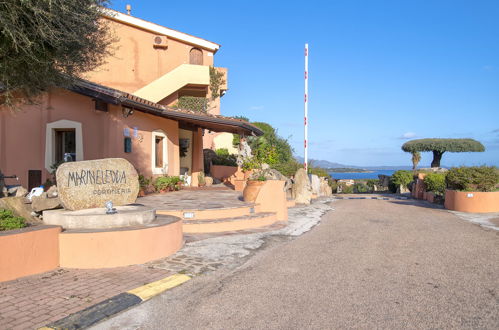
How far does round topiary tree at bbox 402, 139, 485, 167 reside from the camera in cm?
4431

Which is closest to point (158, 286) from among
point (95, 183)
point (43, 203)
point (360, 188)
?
point (95, 183)

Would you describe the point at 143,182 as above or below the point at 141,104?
below

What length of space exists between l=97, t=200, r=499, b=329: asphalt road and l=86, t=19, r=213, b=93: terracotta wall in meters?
19.7

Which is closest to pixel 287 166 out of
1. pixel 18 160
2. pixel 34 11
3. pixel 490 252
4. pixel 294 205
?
pixel 294 205

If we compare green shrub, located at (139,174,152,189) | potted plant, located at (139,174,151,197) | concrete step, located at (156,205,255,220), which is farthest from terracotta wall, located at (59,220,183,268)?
green shrub, located at (139,174,152,189)

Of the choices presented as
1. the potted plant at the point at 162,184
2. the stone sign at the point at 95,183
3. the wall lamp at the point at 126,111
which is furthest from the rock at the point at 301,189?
the stone sign at the point at 95,183

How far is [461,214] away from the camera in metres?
13.7

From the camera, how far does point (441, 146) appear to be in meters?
44.4

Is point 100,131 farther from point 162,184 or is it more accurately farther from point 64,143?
point 162,184

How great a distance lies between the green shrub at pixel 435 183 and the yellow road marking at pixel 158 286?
58.1ft

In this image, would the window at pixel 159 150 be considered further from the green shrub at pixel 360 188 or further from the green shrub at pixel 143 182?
the green shrub at pixel 360 188

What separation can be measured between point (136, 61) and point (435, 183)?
63.7 feet

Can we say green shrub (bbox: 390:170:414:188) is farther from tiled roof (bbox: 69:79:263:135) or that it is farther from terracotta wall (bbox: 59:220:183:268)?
terracotta wall (bbox: 59:220:183:268)

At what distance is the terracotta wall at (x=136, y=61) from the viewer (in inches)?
942
